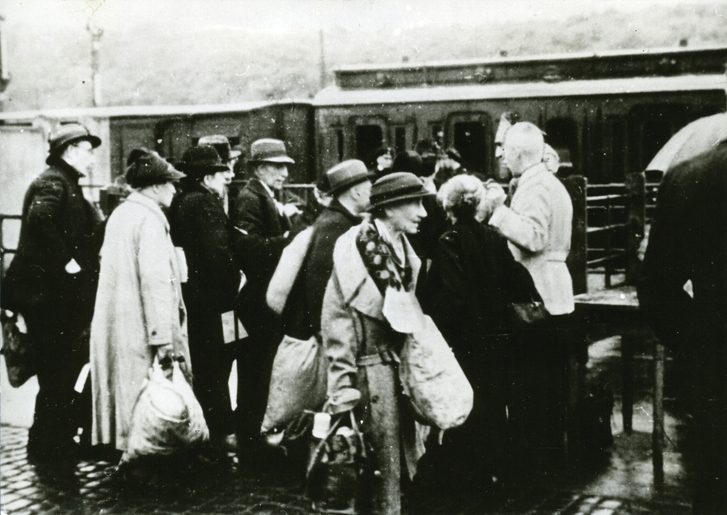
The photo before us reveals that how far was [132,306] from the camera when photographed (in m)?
5.50

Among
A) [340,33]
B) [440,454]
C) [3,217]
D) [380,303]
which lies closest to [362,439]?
[380,303]

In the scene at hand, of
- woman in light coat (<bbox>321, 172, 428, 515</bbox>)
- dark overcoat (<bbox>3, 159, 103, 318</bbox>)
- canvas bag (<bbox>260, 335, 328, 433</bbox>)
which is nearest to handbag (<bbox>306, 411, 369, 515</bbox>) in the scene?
woman in light coat (<bbox>321, 172, 428, 515</bbox>)

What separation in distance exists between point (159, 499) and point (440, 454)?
1.94 m

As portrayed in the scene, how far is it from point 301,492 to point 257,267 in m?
1.76

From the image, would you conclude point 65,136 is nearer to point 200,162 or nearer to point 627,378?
point 200,162

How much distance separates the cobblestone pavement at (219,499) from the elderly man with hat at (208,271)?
27.0 inches

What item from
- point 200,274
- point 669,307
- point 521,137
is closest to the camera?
point 669,307

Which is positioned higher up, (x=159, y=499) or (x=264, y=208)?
(x=264, y=208)

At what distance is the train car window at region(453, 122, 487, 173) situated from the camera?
1095 centimetres

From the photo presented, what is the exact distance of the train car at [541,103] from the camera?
843cm

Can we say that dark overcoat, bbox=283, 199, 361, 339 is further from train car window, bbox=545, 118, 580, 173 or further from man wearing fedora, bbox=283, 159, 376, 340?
train car window, bbox=545, 118, 580, 173

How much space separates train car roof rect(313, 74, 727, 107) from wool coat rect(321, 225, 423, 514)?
4.44m

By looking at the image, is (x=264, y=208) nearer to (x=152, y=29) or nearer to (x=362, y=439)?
(x=152, y=29)

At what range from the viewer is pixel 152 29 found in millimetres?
6180
